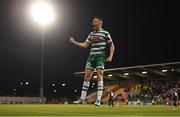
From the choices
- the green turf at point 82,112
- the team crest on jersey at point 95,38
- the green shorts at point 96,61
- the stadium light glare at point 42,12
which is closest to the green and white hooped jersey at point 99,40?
the team crest on jersey at point 95,38

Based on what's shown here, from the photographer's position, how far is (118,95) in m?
64.1

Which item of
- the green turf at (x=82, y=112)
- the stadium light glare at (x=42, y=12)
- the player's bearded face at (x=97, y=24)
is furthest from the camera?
the stadium light glare at (x=42, y=12)

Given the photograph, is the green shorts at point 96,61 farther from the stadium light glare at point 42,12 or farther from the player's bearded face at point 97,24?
the stadium light glare at point 42,12

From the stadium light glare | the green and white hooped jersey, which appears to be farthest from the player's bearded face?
the stadium light glare

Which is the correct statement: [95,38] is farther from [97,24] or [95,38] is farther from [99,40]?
[97,24]

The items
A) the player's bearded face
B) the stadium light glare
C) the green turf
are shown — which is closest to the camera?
the green turf

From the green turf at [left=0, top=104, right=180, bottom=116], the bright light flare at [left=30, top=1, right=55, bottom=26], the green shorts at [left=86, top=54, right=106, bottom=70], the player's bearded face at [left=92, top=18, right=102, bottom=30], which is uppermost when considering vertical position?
the bright light flare at [left=30, top=1, right=55, bottom=26]

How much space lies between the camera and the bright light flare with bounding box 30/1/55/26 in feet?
121

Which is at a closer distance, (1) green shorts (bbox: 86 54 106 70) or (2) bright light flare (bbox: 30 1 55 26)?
(1) green shorts (bbox: 86 54 106 70)

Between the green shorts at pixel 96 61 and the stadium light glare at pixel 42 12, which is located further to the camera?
the stadium light glare at pixel 42 12

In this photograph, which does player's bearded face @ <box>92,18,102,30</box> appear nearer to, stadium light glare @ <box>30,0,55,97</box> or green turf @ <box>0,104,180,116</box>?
green turf @ <box>0,104,180,116</box>

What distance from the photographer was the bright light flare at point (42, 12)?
36.8m

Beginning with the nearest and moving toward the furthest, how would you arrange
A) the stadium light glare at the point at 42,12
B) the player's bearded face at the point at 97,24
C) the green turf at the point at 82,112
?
the green turf at the point at 82,112, the player's bearded face at the point at 97,24, the stadium light glare at the point at 42,12

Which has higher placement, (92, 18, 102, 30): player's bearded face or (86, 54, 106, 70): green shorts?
(92, 18, 102, 30): player's bearded face
